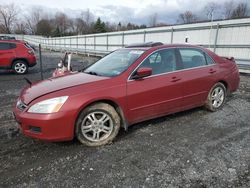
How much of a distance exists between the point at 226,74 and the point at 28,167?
4.56 metres

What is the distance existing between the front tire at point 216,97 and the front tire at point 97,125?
2.46m

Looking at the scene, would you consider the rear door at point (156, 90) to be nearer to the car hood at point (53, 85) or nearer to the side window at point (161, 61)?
the side window at point (161, 61)

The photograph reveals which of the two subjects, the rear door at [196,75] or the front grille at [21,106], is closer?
the front grille at [21,106]

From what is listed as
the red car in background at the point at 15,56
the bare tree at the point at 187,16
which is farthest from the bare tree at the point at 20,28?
the red car in background at the point at 15,56

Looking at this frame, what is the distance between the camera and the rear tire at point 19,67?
12.0 metres

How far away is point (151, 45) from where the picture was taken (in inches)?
180

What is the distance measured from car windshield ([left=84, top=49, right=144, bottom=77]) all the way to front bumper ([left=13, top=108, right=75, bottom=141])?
1136mm

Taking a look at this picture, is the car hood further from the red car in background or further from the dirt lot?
the red car in background

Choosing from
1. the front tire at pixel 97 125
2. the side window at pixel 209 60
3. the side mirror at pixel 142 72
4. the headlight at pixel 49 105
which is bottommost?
the front tire at pixel 97 125

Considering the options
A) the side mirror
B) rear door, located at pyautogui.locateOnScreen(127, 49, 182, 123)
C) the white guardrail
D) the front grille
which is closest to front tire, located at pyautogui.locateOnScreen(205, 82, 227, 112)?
rear door, located at pyautogui.locateOnScreen(127, 49, 182, 123)

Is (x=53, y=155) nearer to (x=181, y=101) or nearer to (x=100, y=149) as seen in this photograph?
(x=100, y=149)

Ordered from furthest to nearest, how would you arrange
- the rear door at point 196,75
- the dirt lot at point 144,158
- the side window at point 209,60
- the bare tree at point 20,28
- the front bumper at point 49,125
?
the bare tree at point 20,28 < the side window at point 209,60 < the rear door at point 196,75 < the front bumper at point 49,125 < the dirt lot at point 144,158

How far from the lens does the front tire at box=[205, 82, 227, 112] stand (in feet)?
17.3

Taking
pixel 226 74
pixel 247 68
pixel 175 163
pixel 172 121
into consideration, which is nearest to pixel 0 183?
pixel 175 163
